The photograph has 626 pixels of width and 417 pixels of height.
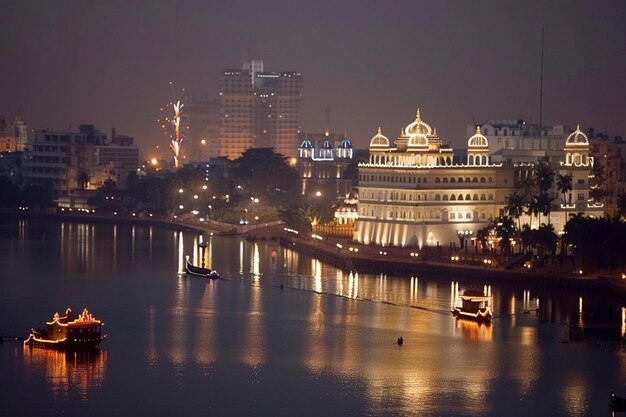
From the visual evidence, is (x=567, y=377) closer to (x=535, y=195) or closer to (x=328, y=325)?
(x=328, y=325)

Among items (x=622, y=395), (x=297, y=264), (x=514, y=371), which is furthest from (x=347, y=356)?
(x=297, y=264)

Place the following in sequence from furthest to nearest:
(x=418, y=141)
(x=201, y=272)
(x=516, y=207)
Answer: (x=418, y=141), (x=516, y=207), (x=201, y=272)

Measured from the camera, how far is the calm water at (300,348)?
3306 cm

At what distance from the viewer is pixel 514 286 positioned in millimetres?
48000

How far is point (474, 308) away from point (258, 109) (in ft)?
240

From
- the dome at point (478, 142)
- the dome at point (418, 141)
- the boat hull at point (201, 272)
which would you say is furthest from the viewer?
the dome at point (478, 142)

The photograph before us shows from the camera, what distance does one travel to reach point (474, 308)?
41781 millimetres

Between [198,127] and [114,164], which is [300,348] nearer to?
[114,164]

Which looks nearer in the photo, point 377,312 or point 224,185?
point 377,312

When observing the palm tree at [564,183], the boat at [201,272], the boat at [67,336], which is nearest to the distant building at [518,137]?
the palm tree at [564,183]

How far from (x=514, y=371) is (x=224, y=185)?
43.0 meters

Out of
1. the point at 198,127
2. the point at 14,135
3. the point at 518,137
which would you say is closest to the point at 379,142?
the point at 518,137

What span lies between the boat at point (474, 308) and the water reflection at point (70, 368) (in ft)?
29.0

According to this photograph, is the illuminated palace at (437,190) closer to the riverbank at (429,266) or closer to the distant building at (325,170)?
the riverbank at (429,266)
